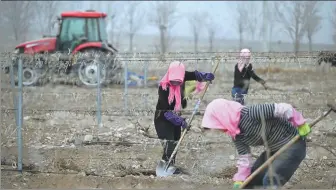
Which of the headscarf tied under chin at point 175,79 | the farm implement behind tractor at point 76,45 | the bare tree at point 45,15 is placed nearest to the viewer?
the headscarf tied under chin at point 175,79

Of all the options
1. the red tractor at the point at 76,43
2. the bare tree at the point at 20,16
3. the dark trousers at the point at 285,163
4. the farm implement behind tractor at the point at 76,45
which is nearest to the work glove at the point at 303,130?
the dark trousers at the point at 285,163

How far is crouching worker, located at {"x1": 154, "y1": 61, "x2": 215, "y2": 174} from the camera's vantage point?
525 centimetres

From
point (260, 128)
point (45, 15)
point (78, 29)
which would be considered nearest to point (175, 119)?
point (260, 128)

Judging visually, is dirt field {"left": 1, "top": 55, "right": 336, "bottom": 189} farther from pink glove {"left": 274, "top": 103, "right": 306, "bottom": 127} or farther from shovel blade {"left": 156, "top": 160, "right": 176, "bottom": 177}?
pink glove {"left": 274, "top": 103, "right": 306, "bottom": 127}

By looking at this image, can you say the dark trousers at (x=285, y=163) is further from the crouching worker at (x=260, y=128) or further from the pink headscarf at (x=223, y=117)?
the pink headscarf at (x=223, y=117)

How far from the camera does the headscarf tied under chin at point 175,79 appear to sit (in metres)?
5.21

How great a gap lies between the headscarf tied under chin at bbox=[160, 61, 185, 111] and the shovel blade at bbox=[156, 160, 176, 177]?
674 mm

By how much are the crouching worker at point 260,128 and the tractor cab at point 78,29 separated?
12.0 m

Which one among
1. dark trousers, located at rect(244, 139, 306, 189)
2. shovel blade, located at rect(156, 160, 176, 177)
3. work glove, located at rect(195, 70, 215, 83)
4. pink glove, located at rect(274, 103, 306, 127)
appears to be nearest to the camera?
pink glove, located at rect(274, 103, 306, 127)

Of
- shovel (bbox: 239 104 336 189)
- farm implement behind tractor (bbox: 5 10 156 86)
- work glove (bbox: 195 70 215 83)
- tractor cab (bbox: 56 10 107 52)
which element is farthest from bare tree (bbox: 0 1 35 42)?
shovel (bbox: 239 104 336 189)

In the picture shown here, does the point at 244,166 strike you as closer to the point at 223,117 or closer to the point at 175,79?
the point at 223,117

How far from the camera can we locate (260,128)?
13.2 feet

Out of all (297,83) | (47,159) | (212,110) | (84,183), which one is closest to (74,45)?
(297,83)

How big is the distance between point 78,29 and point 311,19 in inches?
374
